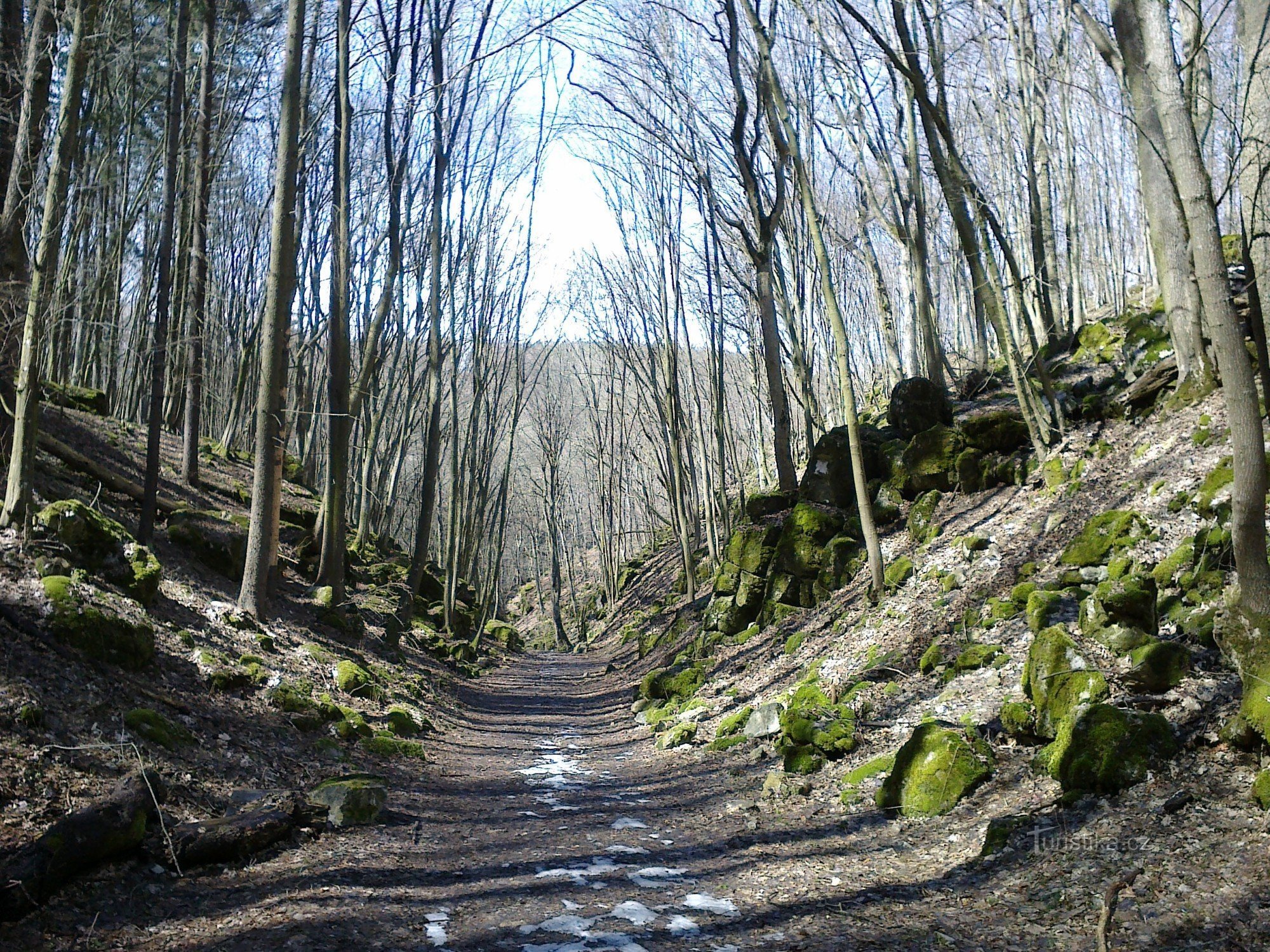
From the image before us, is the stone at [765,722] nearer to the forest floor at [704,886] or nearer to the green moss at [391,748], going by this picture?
the forest floor at [704,886]

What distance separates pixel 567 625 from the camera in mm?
36438

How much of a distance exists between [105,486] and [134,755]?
612cm

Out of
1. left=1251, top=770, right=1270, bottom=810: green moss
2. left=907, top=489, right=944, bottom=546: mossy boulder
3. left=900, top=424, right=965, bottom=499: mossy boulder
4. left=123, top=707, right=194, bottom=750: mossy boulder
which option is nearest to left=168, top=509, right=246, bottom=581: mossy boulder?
left=123, top=707, right=194, bottom=750: mossy boulder

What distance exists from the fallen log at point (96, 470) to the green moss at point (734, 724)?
25.1 ft

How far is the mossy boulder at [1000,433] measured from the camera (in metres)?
10.4

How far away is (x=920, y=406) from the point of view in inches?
456

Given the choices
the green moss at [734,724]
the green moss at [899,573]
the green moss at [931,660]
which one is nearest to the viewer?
the green moss at [931,660]

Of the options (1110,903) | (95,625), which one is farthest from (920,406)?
(95,625)

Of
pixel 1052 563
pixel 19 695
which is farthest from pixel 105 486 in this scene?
pixel 1052 563

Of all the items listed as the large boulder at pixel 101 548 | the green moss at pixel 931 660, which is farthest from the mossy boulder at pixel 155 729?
the green moss at pixel 931 660

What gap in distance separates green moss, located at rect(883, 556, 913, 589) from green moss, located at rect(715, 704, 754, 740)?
7.79 feet

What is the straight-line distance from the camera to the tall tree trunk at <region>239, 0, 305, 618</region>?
8930 mm

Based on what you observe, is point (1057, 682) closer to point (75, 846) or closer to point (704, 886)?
point (704, 886)

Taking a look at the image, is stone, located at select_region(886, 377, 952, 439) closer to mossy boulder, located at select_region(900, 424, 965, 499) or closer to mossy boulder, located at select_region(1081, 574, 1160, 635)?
mossy boulder, located at select_region(900, 424, 965, 499)
